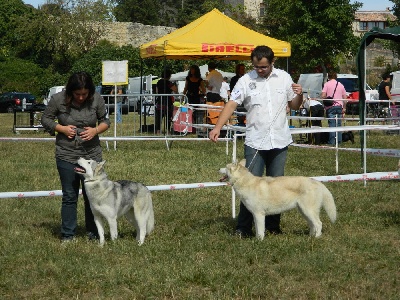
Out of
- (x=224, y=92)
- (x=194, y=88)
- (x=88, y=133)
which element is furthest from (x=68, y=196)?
(x=224, y=92)

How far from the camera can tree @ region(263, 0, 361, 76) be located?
45.3 m

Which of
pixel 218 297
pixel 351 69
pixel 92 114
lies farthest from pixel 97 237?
pixel 351 69

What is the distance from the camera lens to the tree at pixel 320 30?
149ft

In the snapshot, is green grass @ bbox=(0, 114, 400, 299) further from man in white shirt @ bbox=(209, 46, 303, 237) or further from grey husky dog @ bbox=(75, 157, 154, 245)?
man in white shirt @ bbox=(209, 46, 303, 237)

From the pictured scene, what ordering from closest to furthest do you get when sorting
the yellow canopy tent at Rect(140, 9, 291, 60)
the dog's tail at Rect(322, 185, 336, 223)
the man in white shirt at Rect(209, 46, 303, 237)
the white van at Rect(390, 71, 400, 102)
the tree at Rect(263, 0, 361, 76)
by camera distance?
the man in white shirt at Rect(209, 46, 303, 237)
the dog's tail at Rect(322, 185, 336, 223)
the yellow canopy tent at Rect(140, 9, 291, 60)
the white van at Rect(390, 71, 400, 102)
the tree at Rect(263, 0, 361, 76)

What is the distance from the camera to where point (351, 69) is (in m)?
65.3

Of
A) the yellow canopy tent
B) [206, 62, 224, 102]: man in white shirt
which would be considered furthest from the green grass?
[206, 62, 224, 102]: man in white shirt

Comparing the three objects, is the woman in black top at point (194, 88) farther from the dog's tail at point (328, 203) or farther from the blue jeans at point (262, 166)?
the dog's tail at point (328, 203)

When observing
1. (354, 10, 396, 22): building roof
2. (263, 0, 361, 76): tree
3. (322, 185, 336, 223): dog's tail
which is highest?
(354, 10, 396, 22): building roof

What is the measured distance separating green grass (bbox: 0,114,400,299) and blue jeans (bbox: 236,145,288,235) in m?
0.20

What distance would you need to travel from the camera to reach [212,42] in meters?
19.2

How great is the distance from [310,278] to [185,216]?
3.11 metres

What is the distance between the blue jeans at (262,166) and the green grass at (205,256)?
7.8 inches

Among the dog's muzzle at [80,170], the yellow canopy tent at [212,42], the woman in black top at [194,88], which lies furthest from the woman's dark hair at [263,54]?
the woman in black top at [194,88]
